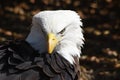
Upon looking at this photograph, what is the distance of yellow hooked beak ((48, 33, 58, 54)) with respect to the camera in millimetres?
4938

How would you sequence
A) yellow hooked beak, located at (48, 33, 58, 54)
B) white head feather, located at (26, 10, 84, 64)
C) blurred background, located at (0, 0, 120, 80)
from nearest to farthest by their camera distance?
yellow hooked beak, located at (48, 33, 58, 54), white head feather, located at (26, 10, 84, 64), blurred background, located at (0, 0, 120, 80)

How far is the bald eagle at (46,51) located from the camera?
4863mm

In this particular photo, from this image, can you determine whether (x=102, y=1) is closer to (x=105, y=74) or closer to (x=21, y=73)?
(x=105, y=74)

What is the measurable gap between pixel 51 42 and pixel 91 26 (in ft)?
16.8

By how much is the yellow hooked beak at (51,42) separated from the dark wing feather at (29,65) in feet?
0.22

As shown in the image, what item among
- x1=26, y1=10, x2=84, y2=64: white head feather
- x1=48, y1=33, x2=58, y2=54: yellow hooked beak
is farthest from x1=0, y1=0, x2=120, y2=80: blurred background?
x1=48, y1=33, x2=58, y2=54: yellow hooked beak

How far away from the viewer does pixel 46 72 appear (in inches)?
193

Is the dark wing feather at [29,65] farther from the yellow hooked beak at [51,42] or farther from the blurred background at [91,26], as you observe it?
the blurred background at [91,26]

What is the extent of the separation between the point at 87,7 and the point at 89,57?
221 cm

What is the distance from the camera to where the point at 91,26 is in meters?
10.1

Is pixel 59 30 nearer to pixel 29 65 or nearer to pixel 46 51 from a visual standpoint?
pixel 46 51

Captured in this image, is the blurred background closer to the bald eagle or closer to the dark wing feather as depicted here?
the bald eagle

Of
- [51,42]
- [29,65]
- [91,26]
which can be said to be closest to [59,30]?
[51,42]

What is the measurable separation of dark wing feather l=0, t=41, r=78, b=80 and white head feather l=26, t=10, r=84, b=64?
7 cm
